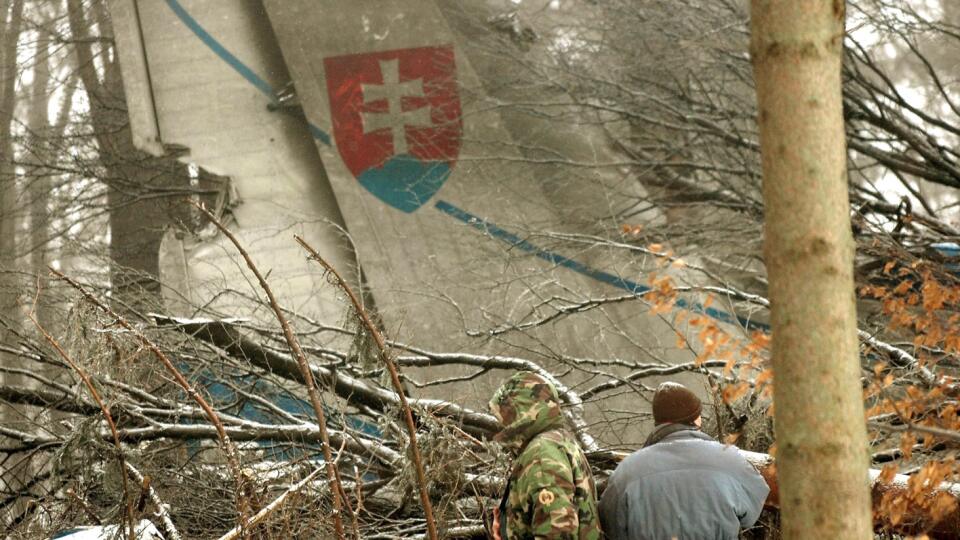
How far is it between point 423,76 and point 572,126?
5.41 feet

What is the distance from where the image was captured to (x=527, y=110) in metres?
13.6

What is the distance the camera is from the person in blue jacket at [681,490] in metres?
4.67

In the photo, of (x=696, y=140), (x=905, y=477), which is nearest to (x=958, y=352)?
(x=905, y=477)

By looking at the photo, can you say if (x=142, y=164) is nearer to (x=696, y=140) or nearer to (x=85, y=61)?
(x=85, y=61)

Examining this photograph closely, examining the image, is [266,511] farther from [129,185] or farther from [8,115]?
[8,115]

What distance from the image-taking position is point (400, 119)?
1372cm

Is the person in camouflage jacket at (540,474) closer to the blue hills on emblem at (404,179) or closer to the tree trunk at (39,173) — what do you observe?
the tree trunk at (39,173)

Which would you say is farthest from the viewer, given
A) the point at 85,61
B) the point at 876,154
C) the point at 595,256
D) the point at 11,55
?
the point at 11,55

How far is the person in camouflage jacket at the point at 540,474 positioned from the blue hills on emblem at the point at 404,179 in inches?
348

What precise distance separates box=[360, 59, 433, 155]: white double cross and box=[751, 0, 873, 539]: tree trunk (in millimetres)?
10936

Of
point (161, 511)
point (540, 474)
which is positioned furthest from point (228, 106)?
point (540, 474)

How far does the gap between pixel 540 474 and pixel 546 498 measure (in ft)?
0.31

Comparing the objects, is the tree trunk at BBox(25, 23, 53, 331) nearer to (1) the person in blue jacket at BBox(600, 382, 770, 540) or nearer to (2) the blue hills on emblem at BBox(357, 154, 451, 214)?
(2) the blue hills on emblem at BBox(357, 154, 451, 214)

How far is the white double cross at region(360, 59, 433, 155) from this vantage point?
1362 cm
